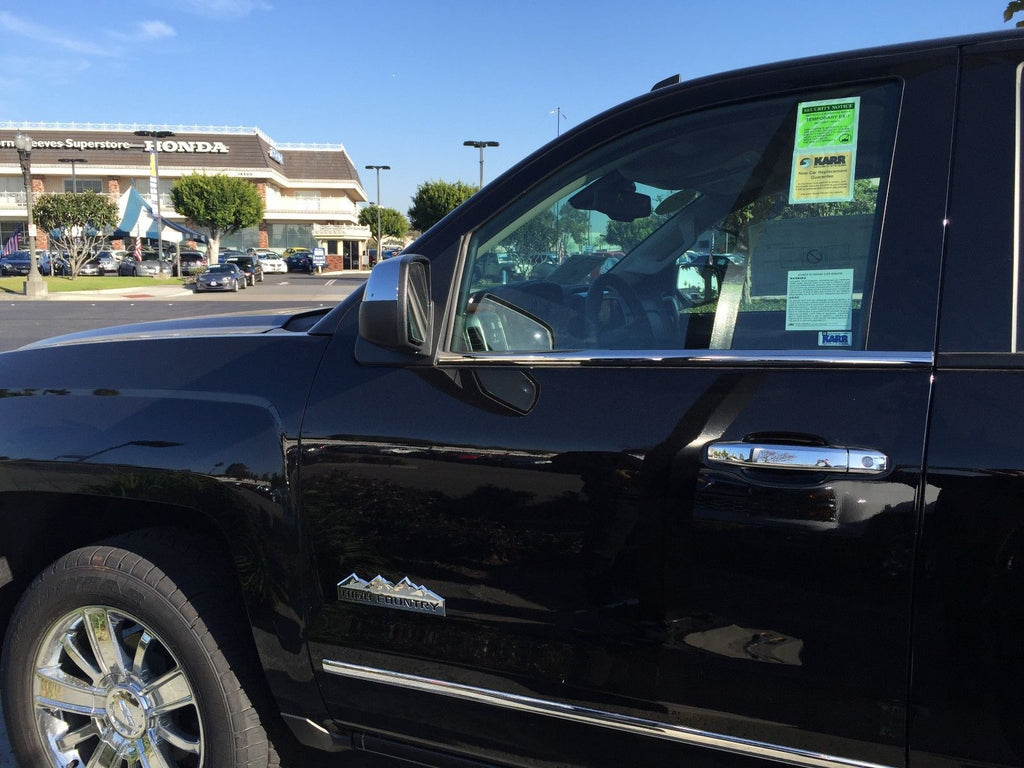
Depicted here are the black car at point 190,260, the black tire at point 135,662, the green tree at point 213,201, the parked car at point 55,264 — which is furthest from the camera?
the green tree at point 213,201

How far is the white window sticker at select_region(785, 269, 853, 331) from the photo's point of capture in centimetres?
167

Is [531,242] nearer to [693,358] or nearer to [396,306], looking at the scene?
[396,306]

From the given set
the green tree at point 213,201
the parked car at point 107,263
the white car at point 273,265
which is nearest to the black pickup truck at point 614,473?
the parked car at point 107,263

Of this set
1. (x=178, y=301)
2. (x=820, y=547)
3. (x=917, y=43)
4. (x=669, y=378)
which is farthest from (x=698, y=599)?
(x=178, y=301)

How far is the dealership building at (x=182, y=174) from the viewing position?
224ft

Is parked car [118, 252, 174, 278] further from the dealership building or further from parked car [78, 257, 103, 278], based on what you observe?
the dealership building

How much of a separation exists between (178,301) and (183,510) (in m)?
29.2

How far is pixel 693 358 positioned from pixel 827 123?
0.57m

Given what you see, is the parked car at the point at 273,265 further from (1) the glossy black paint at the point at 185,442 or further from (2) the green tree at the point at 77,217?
(1) the glossy black paint at the point at 185,442

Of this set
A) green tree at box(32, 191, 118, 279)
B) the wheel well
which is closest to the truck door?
the wheel well

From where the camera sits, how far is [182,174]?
6969 cm

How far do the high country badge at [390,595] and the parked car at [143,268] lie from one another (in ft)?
170

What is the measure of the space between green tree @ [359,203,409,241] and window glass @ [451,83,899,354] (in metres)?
83.2

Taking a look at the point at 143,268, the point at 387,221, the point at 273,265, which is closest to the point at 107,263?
the point at 143,268
